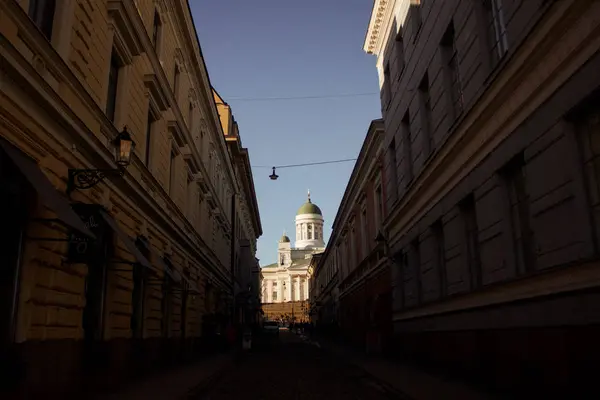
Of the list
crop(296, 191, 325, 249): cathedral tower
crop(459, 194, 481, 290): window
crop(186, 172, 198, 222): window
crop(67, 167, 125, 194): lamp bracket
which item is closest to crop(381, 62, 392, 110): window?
crop(186, 172, 198, 222): window

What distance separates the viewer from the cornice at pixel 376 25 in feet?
65.3

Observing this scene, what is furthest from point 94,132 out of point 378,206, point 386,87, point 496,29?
point 378,206

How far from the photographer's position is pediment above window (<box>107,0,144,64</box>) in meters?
11.7

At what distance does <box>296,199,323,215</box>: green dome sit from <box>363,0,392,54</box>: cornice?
104 meters

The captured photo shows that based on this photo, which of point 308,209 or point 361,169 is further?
point 308,209

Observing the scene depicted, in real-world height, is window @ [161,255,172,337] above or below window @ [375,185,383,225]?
below

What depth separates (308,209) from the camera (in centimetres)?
12638

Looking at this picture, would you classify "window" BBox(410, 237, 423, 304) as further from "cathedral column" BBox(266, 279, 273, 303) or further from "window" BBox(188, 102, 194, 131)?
"cathedral column" BBox(266, 279, 273, 303)

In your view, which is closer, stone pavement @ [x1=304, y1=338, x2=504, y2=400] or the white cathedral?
stone pavement @ [x1=304, y1=338, x2=504, y2=400]

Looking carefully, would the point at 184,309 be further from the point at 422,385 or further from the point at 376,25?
the point at 376,25

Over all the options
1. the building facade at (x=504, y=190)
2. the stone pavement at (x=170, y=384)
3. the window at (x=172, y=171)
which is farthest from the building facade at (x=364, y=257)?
the window at (x=172, y=171)

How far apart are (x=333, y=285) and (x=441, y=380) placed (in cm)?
3453

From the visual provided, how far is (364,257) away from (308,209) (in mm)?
98277

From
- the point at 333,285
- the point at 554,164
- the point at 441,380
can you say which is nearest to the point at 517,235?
the point at 554,164
